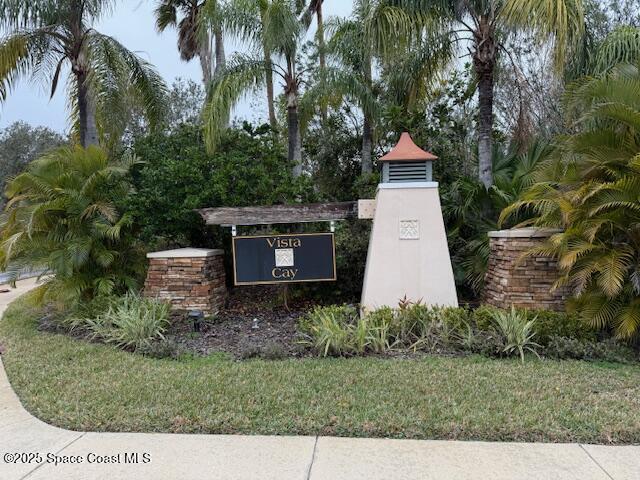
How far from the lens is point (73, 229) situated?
812 cm

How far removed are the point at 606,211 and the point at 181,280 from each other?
615 centimetres

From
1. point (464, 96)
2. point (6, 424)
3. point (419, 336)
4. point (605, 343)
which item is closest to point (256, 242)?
point (419, 336)

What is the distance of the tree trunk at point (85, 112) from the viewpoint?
10.5m

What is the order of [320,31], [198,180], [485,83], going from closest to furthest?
1. [198,180]
2. [485,83]
3. [320,31]

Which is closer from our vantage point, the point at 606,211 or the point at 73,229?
the point at 606,211

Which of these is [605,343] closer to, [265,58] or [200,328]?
[200,328]

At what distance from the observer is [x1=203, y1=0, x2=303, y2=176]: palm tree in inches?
368

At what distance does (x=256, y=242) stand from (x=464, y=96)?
681cm

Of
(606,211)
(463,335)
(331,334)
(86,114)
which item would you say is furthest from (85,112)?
(606,211)

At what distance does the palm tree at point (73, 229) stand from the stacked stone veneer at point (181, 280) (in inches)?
18.2

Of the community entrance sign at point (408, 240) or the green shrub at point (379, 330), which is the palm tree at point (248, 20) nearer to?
the community entrance sign at point (408, 240)

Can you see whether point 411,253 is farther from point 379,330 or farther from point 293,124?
point 293,124

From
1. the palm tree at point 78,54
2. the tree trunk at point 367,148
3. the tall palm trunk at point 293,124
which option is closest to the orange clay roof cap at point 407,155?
the tall palm trunk at point 293,124

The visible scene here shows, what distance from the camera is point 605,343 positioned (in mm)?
5844
